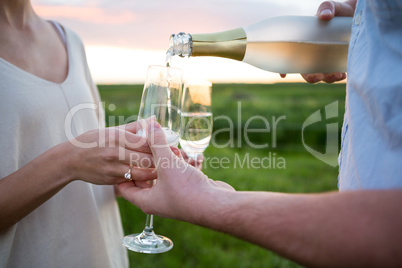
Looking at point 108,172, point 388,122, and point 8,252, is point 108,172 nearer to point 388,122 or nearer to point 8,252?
point 8,252

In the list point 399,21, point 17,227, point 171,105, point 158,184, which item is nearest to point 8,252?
point 17,227

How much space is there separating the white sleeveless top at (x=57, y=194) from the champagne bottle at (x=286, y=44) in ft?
2.37

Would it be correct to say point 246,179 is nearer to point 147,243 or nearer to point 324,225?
point 147,243

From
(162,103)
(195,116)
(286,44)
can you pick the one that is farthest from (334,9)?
(162,103)

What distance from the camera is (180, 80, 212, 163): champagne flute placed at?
6.96ft

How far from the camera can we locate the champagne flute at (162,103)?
1.61 metres

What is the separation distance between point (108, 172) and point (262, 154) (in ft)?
30.5

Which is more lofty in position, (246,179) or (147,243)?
(147,243)

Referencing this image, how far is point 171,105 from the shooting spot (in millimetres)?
1643

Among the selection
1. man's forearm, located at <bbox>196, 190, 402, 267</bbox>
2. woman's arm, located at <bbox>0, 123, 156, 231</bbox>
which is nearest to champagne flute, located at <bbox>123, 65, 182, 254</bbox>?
woman's arm, located at <bbox>0, 123, 156, 231</bbox>

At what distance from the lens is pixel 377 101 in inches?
39.0

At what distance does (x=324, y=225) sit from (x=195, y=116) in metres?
1.31

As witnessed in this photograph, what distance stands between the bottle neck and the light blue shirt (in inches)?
38.2

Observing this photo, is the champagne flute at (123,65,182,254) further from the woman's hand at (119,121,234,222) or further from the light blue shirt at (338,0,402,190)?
the light blue shirt at (338,0,402,190)
